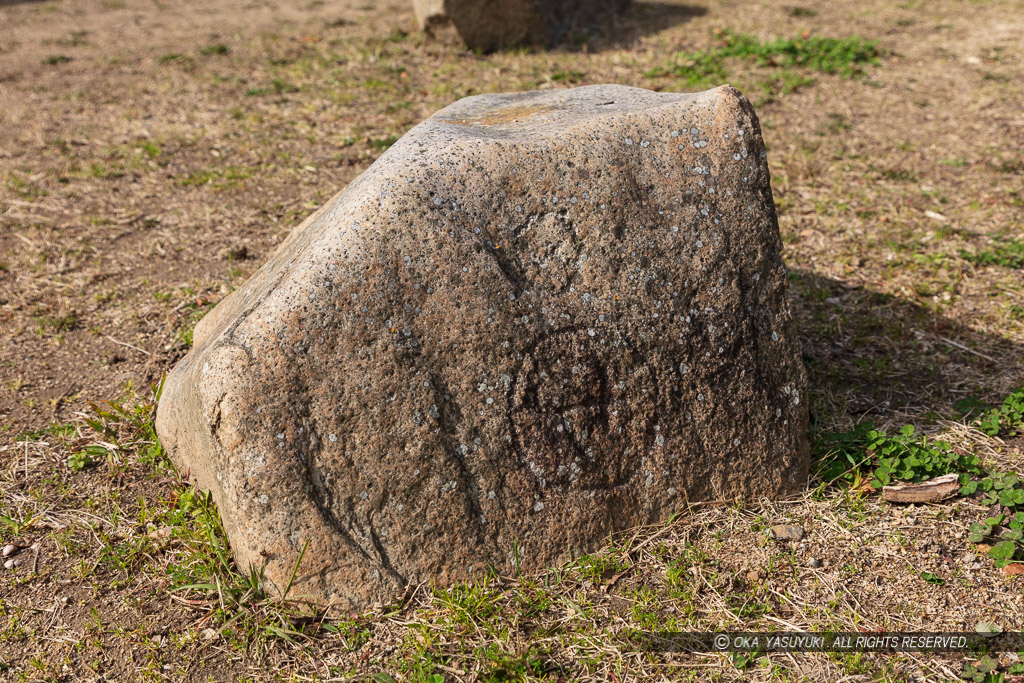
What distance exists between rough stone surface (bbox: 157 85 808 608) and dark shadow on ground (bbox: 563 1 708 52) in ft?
16.4

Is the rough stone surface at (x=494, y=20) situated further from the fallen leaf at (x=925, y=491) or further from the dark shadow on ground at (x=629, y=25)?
the fallen leaf at (x=925, y=491)

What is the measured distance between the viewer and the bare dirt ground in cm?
255

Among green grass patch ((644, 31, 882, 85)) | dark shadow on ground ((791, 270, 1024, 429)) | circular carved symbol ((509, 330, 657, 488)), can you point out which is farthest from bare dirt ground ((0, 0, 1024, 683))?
circular carved symbol ((509, 330, 657, 488))

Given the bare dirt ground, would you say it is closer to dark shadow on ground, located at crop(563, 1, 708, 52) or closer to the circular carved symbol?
dark shadow on ground, located at crop(563, 1, 708, 52)

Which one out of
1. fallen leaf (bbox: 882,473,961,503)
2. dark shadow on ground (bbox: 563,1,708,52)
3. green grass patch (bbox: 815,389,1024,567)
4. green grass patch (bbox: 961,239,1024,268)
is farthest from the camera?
Answer: dark shadow on ground (bbox: 563,1,708,52)

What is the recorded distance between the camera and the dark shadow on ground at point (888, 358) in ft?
11.5

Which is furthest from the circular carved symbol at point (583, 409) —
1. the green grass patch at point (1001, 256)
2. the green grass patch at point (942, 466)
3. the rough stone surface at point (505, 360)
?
the green grass patch at point (1001, 256)

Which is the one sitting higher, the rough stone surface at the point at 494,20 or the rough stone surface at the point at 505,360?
the rough stone surface at the point at 494,20

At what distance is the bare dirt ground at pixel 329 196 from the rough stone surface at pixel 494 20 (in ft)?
0.64

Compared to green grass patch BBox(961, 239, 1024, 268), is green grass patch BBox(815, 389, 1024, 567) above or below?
below

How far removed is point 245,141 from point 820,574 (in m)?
5.09

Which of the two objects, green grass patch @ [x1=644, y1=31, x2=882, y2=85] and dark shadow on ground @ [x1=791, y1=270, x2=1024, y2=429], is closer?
dark shadow on ground @ [x1=791, y1=270, x2=1024, y2=429]

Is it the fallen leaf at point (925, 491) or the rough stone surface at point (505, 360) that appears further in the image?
the fallen leaf at point (925, 491)

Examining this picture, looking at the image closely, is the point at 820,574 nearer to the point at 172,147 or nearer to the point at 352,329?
the point at 352,329
